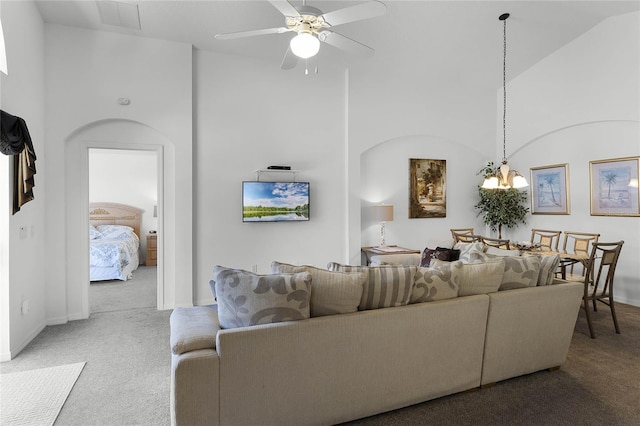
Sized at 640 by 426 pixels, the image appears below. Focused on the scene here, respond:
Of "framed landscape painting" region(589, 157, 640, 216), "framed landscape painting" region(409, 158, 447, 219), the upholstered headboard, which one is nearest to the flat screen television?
"framed landscape painting" region(409, 158, 447, 219)

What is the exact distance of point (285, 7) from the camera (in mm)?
2578

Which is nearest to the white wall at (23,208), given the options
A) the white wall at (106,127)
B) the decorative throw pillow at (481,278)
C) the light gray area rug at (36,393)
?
the white wall at (106,127)

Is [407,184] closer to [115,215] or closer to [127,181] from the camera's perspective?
[127,181]

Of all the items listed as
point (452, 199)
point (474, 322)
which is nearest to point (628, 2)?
point (452, 199)

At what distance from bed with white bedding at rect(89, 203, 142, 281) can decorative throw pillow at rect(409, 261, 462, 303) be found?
549cm

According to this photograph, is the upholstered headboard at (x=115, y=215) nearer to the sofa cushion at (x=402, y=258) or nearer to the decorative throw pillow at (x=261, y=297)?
the sofa cushion at (x=402, y=258)

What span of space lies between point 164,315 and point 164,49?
341 centimetres

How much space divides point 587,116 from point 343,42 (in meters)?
4.26

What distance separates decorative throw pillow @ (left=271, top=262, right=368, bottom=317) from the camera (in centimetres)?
203

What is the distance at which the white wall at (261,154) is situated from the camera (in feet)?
16.0

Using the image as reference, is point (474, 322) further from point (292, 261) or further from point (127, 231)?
point (127, 231)

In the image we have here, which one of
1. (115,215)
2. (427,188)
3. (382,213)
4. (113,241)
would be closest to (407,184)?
(427,188)

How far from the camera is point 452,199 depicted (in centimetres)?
655

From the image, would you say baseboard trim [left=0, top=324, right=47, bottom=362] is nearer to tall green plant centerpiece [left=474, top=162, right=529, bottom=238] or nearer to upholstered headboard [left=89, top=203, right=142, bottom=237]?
upholstered headboard [left=89, top=203, right=142, bottom=237]
